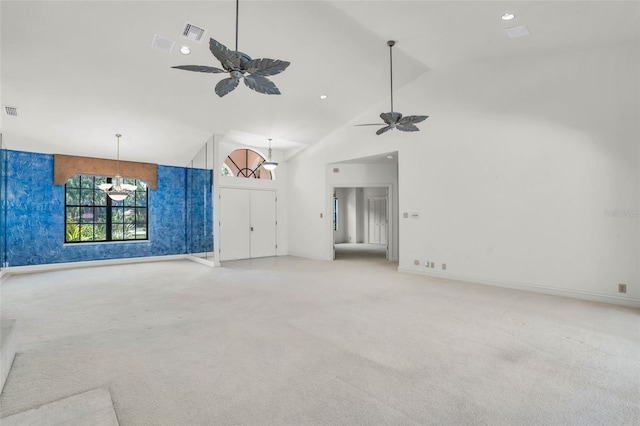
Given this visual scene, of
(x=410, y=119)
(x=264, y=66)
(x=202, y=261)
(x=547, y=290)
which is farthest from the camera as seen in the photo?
(x=202, y=261)

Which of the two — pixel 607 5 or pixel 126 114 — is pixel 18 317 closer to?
pixel 126 114

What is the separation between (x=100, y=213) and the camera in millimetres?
8797

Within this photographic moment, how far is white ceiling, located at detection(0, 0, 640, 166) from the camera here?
425cm

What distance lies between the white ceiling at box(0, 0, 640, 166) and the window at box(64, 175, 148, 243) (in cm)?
122

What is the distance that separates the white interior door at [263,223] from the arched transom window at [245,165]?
57 cm

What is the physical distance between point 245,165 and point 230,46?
194 inches

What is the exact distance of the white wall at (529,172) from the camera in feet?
15.6

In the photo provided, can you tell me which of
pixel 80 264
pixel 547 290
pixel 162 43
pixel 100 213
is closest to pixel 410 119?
pixel 547 290

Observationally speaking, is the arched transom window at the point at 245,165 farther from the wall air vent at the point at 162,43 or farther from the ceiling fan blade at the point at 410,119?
the ceiling fan blade at the point at 410,119

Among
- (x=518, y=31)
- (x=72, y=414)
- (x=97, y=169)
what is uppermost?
(x=518, y=31)

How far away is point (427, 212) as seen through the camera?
22.7 feet

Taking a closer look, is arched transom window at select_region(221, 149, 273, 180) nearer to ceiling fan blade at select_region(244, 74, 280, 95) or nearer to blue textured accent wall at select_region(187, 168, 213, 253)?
blue textured accent wall at select_region(187, 168, 213, 253)

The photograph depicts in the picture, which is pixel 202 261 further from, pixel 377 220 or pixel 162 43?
pixel 377 220

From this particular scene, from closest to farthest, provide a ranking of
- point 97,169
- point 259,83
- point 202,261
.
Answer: point 259,83, point 97,169, point 202,261
